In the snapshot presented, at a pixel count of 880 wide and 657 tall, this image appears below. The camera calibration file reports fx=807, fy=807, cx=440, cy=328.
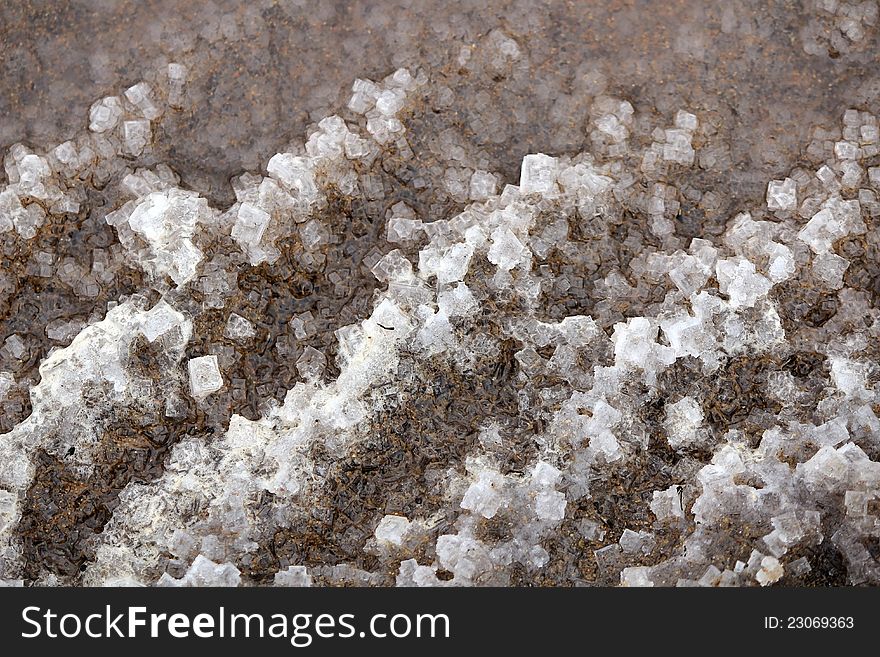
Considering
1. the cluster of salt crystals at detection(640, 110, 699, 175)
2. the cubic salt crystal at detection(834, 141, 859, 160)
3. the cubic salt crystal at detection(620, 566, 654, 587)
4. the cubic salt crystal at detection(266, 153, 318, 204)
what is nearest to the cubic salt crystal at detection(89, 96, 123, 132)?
the cubic salt crystal at detection(266, 153, 318, 204)

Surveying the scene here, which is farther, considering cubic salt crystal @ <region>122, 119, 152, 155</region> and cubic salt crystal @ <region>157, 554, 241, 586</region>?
cubic salt crystal @ <region>122, 119, 152, 155</region>

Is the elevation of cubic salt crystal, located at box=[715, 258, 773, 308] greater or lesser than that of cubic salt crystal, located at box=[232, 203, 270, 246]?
lesser

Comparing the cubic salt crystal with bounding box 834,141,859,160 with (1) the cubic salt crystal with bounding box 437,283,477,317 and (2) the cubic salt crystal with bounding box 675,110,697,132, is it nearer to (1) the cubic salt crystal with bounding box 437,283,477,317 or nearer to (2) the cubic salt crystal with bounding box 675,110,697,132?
(2) the cubic salt crystal with bounding box 675,110,697,132

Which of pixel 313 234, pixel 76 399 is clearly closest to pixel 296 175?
pixel 313 234

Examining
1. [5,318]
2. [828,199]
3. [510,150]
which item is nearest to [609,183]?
[510,150]

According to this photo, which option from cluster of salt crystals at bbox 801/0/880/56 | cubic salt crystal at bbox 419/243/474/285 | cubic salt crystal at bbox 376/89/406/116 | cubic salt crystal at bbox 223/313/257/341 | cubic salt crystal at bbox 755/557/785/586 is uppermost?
cluster of salt crystals at bbox 801/0/880/56

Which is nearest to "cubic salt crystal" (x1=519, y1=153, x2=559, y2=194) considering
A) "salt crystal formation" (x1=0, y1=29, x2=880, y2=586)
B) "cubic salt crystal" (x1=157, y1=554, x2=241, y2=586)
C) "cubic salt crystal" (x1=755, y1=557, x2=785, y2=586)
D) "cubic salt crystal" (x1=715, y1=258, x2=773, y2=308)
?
"salt crystal formation" (x1=0, y1=29, x2=880, y2=586)

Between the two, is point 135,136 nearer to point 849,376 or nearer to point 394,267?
point 394,267

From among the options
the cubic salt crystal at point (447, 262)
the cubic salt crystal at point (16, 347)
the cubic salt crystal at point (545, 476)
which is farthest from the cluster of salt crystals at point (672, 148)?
the cubic salt crystal at point (16, 347)

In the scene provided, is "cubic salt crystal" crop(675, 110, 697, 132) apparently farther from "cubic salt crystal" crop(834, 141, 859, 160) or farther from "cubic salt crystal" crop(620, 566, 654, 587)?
"cubic salt crystal" crop(620, 566, 654, 587)
